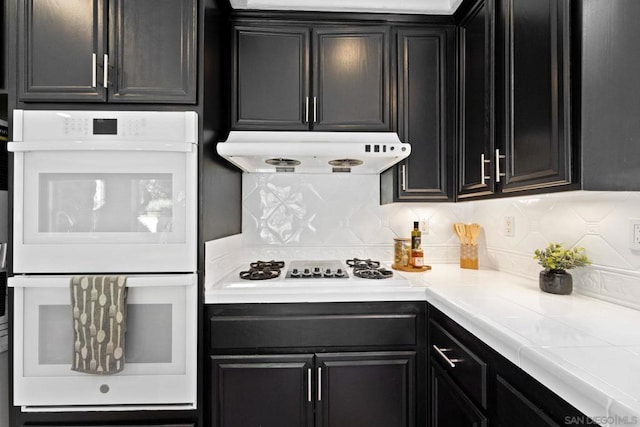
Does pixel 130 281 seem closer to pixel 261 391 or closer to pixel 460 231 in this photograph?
pixel 261 391

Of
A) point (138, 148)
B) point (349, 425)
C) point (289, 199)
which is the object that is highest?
point (138, 148)

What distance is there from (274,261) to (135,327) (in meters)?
0.86

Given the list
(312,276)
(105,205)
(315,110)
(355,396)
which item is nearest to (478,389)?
(355,396)

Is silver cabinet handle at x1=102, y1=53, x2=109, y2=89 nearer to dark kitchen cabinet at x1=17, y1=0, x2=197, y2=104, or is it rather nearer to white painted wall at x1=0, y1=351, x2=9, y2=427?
dark kitchen cabinet at x1=17, y1=0, x2=197, y2=104

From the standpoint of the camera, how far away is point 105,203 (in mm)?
1383

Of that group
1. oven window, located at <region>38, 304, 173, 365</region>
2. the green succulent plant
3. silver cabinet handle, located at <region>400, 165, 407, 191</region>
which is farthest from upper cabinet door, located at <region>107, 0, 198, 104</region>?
the green succulent plant

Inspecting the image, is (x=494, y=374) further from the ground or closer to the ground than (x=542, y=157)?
closer to the ground

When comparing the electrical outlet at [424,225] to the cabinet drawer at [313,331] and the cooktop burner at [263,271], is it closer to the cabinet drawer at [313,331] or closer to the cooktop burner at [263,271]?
the cabinet drawer at [313,331]

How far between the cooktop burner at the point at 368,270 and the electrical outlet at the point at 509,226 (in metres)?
0.72

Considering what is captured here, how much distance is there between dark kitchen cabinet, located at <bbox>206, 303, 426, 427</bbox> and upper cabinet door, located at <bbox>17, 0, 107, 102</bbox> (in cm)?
115

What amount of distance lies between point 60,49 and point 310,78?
1148 mm

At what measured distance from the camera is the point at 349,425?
147 cm

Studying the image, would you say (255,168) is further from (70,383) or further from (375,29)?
(70,383)

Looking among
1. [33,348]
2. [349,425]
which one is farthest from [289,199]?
[33,348]
